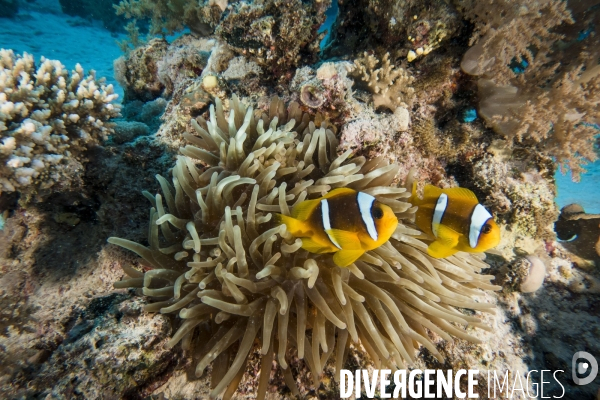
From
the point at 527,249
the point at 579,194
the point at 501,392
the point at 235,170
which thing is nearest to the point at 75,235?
the point at 235,170

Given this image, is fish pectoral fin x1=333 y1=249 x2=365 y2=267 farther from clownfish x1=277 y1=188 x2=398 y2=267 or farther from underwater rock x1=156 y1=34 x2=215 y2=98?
underwater rock x1=156 y1=34 x2=215 y2=98

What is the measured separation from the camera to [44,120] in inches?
119

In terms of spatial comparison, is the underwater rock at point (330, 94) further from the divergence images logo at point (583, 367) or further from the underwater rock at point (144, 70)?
the underwater rock at point (144, 70)

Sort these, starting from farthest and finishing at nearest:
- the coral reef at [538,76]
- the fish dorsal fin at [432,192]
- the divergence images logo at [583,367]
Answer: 1. the coral reef at [538,76]
2. the divergence images logo at [583,367]
3. the fish dorsal fin at [432,192]

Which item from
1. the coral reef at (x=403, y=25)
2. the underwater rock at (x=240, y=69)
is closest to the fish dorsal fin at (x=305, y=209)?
the coral reef at (x=403, y=25)

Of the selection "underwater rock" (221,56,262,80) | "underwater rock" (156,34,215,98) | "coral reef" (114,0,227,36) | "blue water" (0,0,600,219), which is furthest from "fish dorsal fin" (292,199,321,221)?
"blue water" (0,0,600,219)

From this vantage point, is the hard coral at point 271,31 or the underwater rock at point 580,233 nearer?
the hard coral at point 271,31

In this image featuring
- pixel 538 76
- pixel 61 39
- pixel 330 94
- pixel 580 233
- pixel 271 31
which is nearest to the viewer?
pixel 330 94

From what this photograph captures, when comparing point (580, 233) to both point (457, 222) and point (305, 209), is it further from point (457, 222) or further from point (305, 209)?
point (305, 209)

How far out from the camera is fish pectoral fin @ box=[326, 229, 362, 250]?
6.16 ft

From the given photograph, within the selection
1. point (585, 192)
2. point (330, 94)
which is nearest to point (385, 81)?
point (330, 94)

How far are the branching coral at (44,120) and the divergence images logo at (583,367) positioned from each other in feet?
16.0

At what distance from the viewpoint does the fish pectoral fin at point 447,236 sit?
2.12m

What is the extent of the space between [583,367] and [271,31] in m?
4.56
